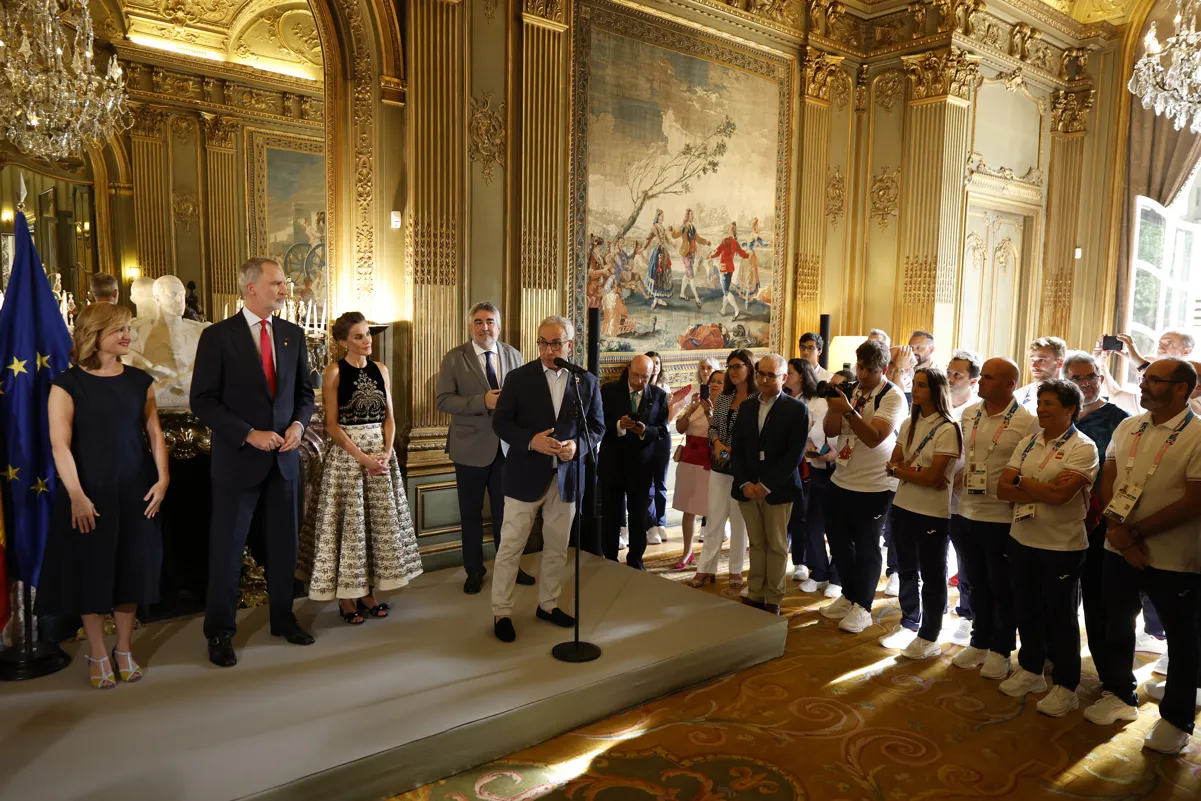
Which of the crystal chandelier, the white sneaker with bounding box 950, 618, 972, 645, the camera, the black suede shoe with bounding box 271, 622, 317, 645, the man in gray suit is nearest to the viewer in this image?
the black suede shoe with bounding box 271, 622, 317, 645

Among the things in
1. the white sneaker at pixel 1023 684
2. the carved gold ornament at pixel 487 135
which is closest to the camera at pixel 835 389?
the white sneaker at pixel 1023 684

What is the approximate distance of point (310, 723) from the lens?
10.6 ft

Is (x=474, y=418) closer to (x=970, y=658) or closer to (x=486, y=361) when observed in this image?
(x=486, y=361)

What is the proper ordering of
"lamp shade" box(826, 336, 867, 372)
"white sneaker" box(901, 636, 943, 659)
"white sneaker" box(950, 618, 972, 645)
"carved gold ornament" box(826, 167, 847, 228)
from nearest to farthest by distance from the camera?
1. "white sneaker" box(901, 636, 943, 659)
2. "white sneaker" box(950, 618, 972, 645)
3. "lamp shade" box(826, 336, 867, 372)
4. "carved gold ornament" box(826, 167, 847, 228)

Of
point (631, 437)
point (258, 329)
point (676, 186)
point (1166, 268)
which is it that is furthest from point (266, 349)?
point (1166, 268)

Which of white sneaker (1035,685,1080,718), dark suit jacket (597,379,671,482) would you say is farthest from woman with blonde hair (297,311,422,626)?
white sneaker (1035,685,1080,718)

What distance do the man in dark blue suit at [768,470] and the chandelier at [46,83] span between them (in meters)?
Result: 4.68

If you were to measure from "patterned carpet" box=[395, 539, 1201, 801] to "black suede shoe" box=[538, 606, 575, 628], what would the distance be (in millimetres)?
650

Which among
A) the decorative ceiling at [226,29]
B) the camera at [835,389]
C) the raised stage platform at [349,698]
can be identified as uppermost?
the decorative ceiling at [226,29]

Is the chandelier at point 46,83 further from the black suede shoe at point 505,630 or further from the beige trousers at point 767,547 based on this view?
the beige trousers at point 767,547

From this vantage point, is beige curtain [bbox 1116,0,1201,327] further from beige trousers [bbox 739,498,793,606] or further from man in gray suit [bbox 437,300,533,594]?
man in gray suit [bbox 437,300,533,594]

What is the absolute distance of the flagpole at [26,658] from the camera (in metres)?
3.58

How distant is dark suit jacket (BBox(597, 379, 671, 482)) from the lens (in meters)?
5.66

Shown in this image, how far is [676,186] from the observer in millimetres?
7051
